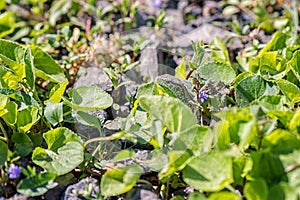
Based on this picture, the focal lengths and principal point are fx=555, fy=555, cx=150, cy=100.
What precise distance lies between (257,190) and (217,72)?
563mm

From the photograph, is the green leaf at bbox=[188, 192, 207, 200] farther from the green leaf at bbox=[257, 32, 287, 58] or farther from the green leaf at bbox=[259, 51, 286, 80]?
the green leaf at bbox=[257, 32, 287, 58]

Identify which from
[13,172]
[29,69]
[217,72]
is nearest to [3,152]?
[13,172]

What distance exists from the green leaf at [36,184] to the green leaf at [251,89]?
1.89ft

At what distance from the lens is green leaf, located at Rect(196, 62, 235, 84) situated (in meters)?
1.68

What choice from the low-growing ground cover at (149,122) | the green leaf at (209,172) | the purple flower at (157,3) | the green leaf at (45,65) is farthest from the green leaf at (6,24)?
the green leaf at (209,172)

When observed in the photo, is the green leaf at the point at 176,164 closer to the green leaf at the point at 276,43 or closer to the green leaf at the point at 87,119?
the green leaf at the point at 87,119

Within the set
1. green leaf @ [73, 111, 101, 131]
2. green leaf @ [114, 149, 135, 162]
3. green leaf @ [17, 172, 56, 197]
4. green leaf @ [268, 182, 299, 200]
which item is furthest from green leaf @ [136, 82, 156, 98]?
green leaf @ [268, 182, 299, 200]

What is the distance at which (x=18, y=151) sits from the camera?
4.72 ft

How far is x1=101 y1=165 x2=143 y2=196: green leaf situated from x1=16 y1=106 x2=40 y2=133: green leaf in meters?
0.30

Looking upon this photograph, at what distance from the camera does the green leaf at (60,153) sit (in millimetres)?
1384

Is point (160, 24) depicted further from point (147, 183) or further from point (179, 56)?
point (147, 183)

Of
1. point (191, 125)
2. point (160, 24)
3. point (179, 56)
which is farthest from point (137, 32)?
point (191, 125)

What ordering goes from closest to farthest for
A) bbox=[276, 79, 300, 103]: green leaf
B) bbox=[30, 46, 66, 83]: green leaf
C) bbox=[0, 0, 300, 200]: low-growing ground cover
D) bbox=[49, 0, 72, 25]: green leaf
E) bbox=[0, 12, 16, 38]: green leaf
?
bbox=[0, 0, 300, 200]: low-growing ground cover, bbox=[276, 79, 300, 103]: green leaf, bbox=[30, 46, 66, 83]: green leaf, bbox=[0, 12, 16, 38]: green leaf, bbox=[49, 0, 72, 25]: green leaf

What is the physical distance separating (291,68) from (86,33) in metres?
0.98
